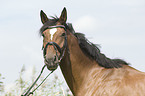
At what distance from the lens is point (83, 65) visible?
6.42 metres

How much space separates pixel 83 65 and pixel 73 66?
263mm

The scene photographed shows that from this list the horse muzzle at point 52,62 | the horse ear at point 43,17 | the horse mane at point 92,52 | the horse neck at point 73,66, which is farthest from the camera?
the horse ear at point 43,17

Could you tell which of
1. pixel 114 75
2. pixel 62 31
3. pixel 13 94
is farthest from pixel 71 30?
pixel 13 94

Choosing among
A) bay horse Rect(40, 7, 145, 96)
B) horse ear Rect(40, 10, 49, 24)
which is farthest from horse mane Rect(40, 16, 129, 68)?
horse ear Rect(40, 10, 49, 24)

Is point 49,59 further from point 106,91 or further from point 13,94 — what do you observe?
point 13,94

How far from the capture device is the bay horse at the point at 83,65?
581 centimetres

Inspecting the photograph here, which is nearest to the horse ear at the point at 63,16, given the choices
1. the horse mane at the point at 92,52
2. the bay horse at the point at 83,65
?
the bay horse at the point at 83,65

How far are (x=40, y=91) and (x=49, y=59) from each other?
322cm

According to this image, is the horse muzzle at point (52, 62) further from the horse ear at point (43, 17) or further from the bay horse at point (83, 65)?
the horse ear at point (43, 17)

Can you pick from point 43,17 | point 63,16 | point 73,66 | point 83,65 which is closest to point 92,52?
point 83,65

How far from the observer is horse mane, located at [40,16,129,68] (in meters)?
6.41

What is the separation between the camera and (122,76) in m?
6.05

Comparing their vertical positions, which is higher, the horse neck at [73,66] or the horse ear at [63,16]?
the horse ear at [63,16]

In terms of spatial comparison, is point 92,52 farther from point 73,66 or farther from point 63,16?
point 63,16
